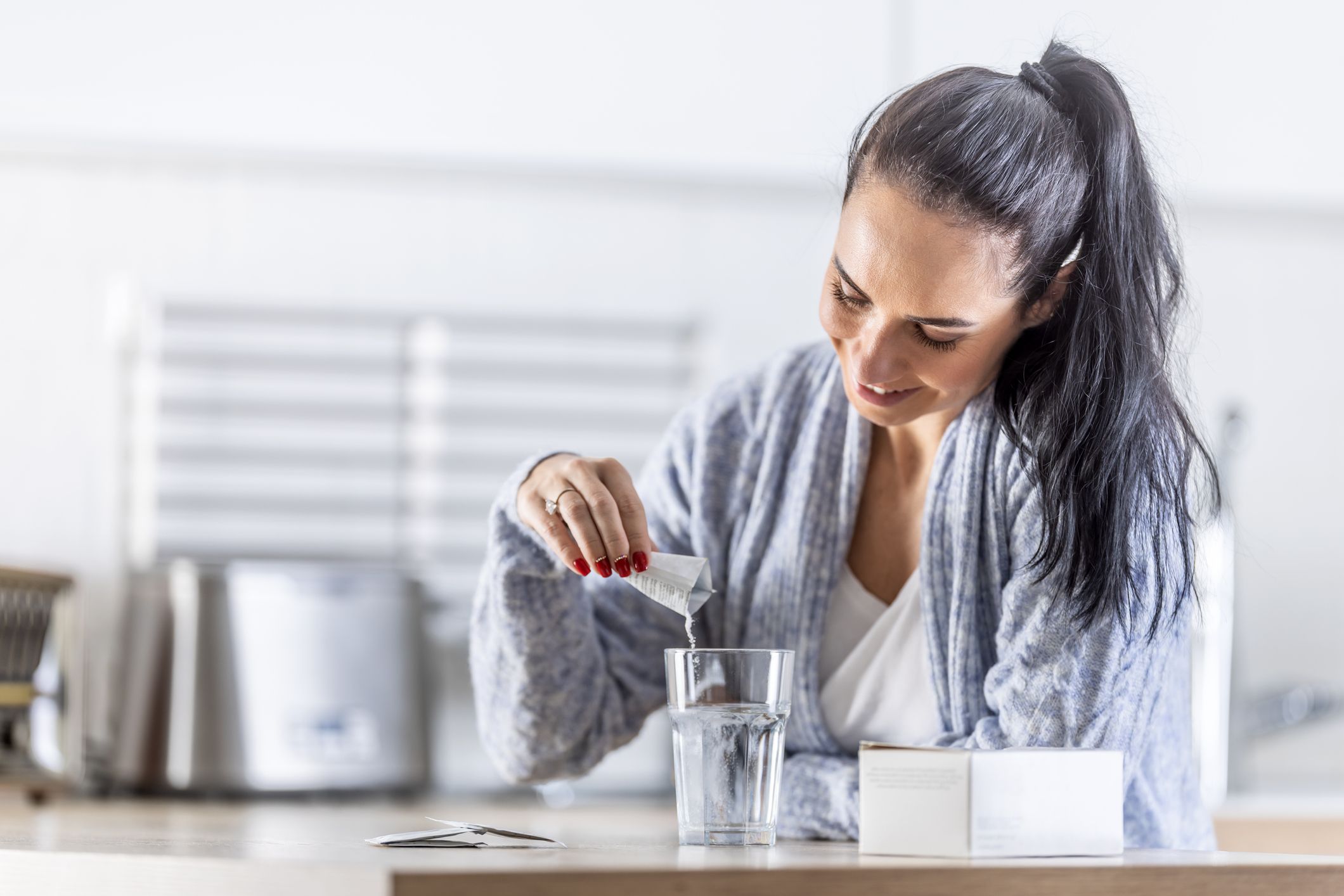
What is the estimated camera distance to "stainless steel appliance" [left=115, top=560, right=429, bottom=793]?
172 centimetres

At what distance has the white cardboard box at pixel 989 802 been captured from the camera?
2.15 feet

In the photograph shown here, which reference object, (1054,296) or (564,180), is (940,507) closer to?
(1054,296)

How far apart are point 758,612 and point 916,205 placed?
0.32m

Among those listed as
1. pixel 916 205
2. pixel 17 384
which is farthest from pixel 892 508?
pixel 17 384

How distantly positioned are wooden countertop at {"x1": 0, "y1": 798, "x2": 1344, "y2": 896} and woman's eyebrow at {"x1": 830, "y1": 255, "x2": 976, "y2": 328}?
31 centimetres

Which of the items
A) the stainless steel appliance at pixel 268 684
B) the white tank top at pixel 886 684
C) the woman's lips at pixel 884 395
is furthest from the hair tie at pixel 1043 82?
the stainless steel appliance at pixel 268 684

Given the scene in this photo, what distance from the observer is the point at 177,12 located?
185 cm

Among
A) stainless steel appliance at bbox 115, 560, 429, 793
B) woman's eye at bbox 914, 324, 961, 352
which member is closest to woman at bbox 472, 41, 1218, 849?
woman's eye at bbox 914, 324, 961, 352

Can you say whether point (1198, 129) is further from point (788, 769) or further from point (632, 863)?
point (632, 863)

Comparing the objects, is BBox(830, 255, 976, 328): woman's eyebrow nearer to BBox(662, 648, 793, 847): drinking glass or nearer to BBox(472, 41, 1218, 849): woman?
BBox(472, 41, 1218, 849): woman

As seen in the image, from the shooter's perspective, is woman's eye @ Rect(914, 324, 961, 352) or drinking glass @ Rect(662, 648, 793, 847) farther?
woman's eye @ Rect(914, 324, 961, 352)

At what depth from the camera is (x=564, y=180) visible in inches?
76.1

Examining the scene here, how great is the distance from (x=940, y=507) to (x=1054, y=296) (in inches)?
6.3

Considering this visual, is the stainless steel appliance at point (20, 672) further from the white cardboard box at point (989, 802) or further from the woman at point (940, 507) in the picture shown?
the white cardboard box at point (989, 802)
